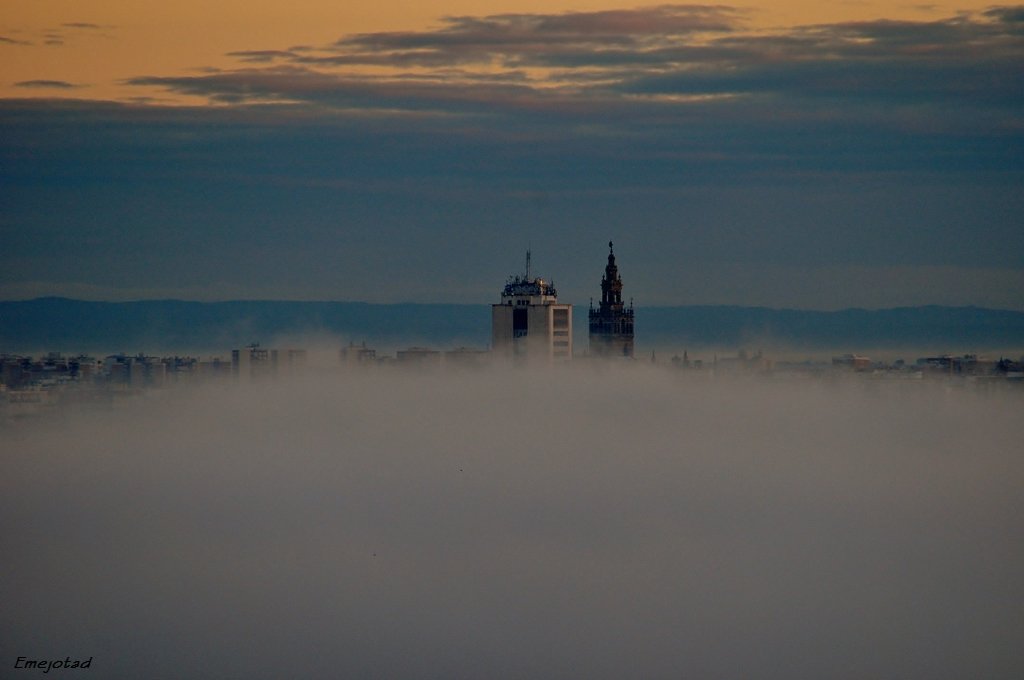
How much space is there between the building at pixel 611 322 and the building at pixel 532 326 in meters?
2.86

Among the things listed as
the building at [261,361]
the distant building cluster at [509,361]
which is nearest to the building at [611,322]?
the distant building cluster at [509,361]

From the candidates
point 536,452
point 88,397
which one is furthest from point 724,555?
point 88,397

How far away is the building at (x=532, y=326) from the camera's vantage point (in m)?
93.5

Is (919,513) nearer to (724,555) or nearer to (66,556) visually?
(724,555)

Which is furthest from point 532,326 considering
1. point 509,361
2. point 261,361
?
point 261,361

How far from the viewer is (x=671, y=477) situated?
3376 inches

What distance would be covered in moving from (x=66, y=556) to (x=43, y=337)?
1558 cm

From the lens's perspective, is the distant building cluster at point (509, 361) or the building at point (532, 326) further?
the building at point (532, 326)

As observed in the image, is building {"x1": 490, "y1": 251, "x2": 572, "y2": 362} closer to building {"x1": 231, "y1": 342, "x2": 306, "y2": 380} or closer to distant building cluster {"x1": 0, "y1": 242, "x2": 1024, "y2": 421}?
distant building cluster {"x1": 0, "y1": 242, "x2": 1024, "y2": 421}

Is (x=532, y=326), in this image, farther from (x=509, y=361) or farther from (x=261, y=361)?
(x=261, y=361)

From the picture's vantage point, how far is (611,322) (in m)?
97.6

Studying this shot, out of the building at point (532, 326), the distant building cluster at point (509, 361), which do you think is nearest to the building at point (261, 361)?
the distant building cluster at point (509, 361)

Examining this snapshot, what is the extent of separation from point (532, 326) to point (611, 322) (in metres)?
5.03

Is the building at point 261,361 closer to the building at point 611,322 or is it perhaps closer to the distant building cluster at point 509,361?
the distant building cluster at point 509,361
